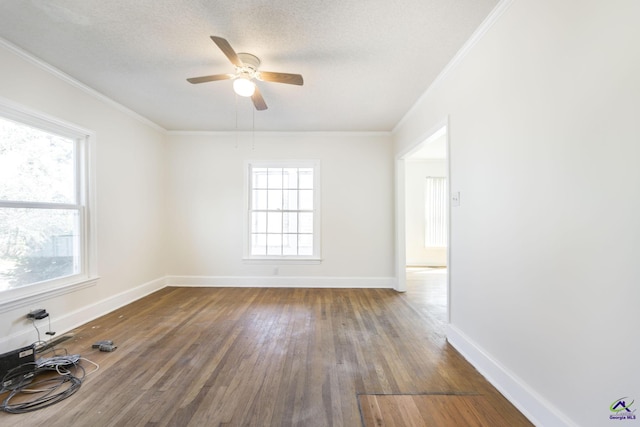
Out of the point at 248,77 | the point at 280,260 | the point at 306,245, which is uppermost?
the point at 248,77

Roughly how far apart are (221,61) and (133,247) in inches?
115

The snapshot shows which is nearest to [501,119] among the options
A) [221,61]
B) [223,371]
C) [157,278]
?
[221,61]

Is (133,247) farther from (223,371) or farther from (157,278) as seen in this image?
(223,371)

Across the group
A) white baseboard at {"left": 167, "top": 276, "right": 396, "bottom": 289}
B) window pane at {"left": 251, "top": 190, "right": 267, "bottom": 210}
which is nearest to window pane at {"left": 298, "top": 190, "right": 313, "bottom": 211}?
window pane at {"left": 251, "top": 190, "right": 267, "bottom": 210}

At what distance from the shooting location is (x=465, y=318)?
2273mm

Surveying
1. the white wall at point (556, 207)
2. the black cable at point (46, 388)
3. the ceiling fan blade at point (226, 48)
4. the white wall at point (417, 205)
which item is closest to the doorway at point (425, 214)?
the white wall at point (417, 205)

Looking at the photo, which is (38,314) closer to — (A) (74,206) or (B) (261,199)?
(A) (74,206)

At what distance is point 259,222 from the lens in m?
4.57

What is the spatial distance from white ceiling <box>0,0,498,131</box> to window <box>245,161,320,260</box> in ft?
4.87

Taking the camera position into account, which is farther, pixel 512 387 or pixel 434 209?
pixel 434 209

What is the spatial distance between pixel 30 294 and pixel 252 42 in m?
3.01

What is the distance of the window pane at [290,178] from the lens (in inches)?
179

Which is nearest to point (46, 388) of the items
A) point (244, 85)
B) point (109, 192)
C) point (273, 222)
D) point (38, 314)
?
point (38, 314)

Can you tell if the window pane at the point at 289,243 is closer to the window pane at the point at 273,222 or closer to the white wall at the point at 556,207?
the window pane at the point at 273,222
